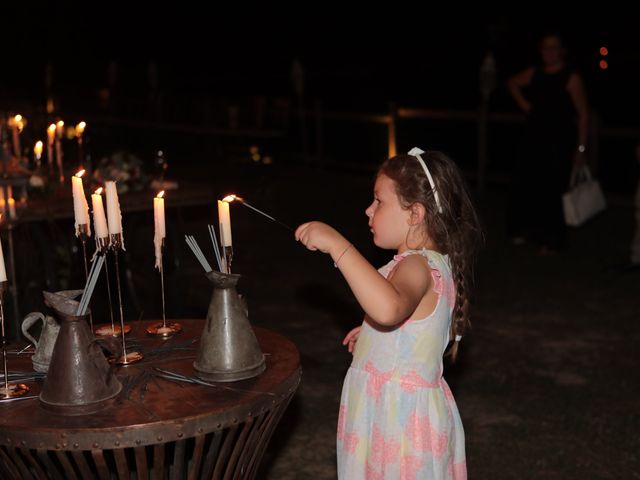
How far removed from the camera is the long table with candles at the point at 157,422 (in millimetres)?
2703

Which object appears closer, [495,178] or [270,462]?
[270,462]

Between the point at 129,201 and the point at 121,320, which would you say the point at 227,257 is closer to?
the point at 121,320

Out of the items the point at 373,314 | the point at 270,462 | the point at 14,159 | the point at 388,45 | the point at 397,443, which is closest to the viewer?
the point at 373,314

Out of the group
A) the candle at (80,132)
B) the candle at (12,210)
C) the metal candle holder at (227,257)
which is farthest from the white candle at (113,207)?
the candle at (12,210)

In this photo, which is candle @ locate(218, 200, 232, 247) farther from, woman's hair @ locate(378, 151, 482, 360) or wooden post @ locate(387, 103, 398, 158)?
wooden post @ locate(387, 103, 398, 158)

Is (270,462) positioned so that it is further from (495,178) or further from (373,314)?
(495,178)

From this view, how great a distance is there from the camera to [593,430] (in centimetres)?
511

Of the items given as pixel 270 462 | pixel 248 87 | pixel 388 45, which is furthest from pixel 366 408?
pixel 388 45

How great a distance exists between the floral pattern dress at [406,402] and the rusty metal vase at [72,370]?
2.71 ft

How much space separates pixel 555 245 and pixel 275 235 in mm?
2756

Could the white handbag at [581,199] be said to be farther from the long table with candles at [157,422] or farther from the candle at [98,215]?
the candle at [98,215]

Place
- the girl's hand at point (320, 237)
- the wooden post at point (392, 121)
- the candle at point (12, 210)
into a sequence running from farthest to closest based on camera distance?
the wooden post at point (392, 121) < the candle at point (12, 210) < the girl's hand at point (320, 237)

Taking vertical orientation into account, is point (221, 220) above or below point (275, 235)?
above

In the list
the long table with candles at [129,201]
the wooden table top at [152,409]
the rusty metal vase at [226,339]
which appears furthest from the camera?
the long table with candles at [129,201]
